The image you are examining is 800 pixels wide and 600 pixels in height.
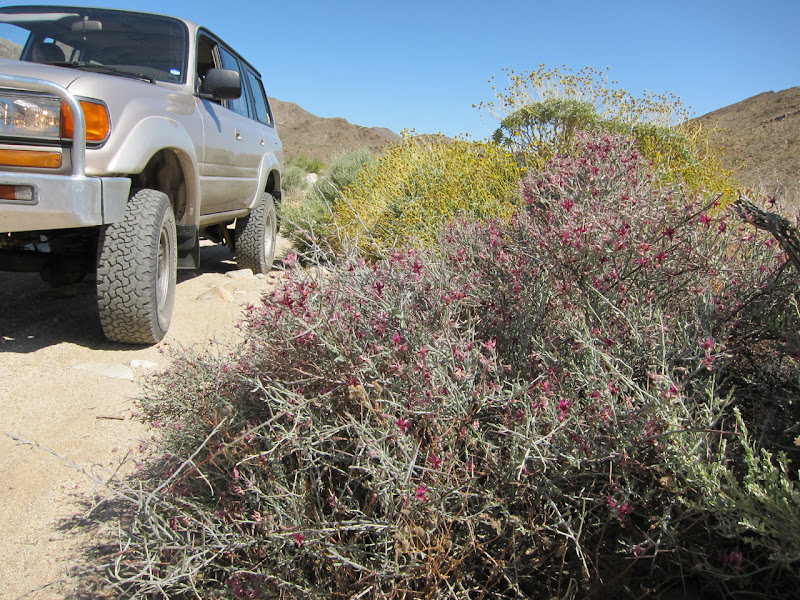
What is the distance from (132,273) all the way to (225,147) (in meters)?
1.92

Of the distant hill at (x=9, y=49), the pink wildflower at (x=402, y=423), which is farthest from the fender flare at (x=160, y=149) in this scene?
the pink wildflower at (x=402, y=423)

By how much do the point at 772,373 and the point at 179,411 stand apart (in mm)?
1960

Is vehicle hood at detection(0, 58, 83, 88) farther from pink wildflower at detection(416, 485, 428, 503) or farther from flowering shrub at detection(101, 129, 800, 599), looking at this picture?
pink wildflower at detection(416, 485, 428, 503)

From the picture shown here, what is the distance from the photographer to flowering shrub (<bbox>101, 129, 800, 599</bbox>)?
148 cm

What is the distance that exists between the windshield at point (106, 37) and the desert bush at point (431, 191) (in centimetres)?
177

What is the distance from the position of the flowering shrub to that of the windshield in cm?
362

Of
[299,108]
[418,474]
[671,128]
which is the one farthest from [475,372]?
[299,108]

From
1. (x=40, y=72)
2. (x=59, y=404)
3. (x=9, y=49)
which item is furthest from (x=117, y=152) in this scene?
(x=9, y=49)

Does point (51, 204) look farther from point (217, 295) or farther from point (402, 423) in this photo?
point (402, 423)

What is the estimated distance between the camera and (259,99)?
24.3ft

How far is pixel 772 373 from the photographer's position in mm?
1806

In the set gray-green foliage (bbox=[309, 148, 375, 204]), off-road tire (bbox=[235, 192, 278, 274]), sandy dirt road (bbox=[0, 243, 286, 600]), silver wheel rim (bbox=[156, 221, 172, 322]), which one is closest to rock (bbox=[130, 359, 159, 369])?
sandy dirt road (bbox=[0, 243, 286, 600])

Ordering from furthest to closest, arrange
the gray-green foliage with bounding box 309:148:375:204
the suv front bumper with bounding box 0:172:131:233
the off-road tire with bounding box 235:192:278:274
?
the gray-green foliage with bounding box 309:148:375:204
the off-road tire with bounding box 235:192:278:274
the suv front bumper with bounding box 0:172:131:233

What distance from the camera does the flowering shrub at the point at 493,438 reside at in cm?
148
